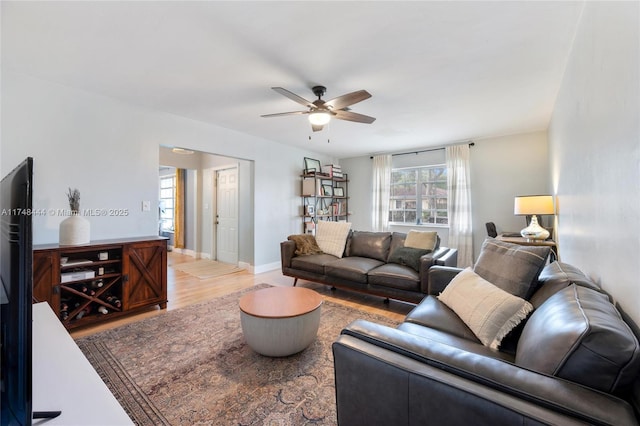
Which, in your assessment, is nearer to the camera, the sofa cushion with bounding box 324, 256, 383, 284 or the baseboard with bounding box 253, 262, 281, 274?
the sofa cushion with bounding box 324, 256, 383, 284

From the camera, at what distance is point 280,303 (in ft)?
7.51

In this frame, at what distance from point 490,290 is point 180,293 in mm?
3657

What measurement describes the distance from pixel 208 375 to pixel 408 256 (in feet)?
8.04

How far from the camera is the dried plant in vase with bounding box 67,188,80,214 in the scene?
108 inches

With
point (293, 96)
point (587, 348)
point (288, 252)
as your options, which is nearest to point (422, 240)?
point (288, 252)

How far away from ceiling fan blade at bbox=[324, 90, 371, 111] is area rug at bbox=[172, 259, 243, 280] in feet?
11.4

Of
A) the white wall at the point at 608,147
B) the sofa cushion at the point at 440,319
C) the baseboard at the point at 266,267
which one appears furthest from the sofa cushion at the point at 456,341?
the baseboard at the point at 266,267

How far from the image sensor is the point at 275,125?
415 centimetres

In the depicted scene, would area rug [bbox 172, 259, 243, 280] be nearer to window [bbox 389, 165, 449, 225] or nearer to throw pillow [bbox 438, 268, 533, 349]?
window [bbox 389, 165, 449, 225]

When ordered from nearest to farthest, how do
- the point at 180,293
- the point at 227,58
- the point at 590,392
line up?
the point at 590,392, the point at 227,58, the point at 180,293

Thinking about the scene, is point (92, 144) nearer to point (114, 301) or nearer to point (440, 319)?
point (114, 301)

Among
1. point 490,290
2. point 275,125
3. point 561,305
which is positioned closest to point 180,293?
point 275,125

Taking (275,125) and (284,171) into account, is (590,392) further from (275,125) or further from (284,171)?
(284,171)

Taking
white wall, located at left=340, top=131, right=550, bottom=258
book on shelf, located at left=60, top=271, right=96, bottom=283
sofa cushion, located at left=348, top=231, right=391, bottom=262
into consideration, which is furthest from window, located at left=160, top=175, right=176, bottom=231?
white wall, located at left=340, top=131, right=550, bottom=258
